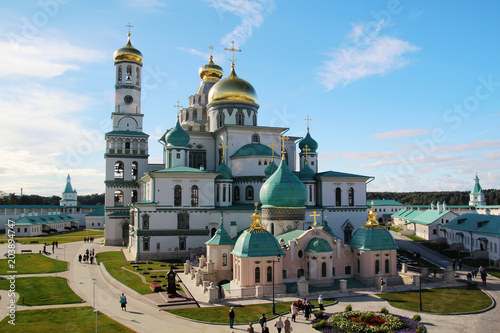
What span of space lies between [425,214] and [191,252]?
127 ft

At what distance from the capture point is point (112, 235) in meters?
46.6

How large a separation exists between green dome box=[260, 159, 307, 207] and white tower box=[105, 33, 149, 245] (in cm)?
2212

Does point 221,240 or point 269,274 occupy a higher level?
point 221,240

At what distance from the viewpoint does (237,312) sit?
20.8 meters

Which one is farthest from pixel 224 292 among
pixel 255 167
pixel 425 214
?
pixel 425 214

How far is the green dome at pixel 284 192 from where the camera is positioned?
30.7 meters

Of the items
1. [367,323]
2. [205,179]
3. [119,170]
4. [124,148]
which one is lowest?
[367,323]

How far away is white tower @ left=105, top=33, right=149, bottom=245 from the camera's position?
46969 mm

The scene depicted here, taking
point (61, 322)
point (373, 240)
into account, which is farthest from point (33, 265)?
point (373, 240)

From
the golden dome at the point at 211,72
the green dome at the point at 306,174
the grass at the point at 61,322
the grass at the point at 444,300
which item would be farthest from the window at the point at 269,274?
the golden dome at the point at 211,72

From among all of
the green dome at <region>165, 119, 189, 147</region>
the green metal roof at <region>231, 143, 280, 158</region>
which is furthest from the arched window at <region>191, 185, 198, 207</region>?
the green dome at <region>165, 119, 189, 147</region>

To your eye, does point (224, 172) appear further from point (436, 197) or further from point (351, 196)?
point (436, 197)

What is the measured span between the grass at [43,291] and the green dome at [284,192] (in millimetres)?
14454

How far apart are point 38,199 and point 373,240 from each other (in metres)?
99.7
